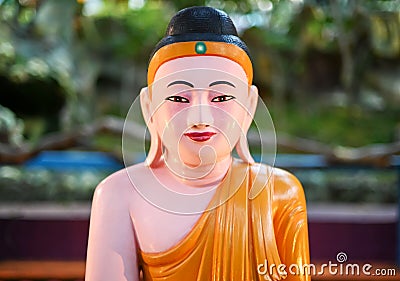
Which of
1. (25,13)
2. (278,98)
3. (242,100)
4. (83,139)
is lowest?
(242,100)

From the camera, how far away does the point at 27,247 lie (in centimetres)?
260

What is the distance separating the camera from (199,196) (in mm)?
1063

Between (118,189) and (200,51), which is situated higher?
(200,51)

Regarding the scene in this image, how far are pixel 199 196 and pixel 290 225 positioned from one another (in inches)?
7.9

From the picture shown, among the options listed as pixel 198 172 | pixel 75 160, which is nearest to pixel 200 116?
pixel 198 172

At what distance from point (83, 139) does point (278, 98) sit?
4.04ft

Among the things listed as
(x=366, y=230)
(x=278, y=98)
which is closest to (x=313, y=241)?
(x=366, y=230)

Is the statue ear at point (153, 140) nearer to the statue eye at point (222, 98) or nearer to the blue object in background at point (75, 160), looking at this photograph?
the statue eye at point (222, 98)

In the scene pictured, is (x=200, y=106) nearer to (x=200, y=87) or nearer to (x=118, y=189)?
(x=200, y=87)

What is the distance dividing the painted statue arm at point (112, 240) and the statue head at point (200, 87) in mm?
157

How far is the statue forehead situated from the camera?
3.38 feet

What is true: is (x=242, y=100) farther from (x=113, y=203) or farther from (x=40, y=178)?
(x=40, y=178)

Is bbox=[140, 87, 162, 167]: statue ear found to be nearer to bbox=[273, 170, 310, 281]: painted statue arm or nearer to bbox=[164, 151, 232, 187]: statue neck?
bbox=[164, 151, 232, 187]: statue neck

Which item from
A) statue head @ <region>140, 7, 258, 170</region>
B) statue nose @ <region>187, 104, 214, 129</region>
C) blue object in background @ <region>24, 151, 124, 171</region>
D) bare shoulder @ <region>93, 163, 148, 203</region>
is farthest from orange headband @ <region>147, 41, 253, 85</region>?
blue object in background @ <region>24, 151, 124, 171</region>
